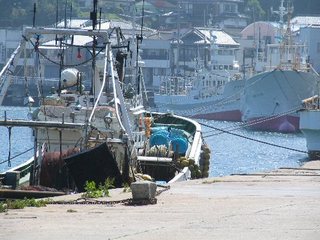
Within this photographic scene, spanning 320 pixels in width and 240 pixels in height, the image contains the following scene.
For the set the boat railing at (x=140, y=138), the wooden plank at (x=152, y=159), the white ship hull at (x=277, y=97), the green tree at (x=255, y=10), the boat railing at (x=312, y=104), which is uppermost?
the green tree at (x=255, y=10)

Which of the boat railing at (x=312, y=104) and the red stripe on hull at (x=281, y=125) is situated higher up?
the boat railing at (x=312, y=104)

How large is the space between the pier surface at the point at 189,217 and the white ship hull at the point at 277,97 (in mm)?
67683

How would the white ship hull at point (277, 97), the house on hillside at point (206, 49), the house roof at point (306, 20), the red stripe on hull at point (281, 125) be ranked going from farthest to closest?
the house roof at point (306, 20)
the house on hillside at point (206, 49)
the red stripe on hull at point (281, 125)
the white ship hull at point (277, 97)

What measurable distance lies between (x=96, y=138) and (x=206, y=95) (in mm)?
96664

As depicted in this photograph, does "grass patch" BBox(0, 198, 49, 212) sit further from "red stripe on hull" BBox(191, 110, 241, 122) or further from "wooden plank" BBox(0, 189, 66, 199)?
"red stripe on hull" BBox(191, 110, 241, 122)

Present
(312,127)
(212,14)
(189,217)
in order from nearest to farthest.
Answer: (189,217) < (312,127) < (212,14)

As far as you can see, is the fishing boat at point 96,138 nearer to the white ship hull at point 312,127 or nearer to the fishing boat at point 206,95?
the white ship hull at point 312,127

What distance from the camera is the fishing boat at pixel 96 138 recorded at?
27469mm

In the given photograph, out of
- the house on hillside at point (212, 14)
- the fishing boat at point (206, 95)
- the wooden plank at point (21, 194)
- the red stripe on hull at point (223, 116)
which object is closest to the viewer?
the wooden plank at point (21, 194)

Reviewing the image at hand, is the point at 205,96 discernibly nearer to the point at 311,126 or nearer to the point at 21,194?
the point at 311,126

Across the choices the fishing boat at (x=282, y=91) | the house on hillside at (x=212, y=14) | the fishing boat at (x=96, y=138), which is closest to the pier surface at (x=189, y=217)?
the fishing boat at (x=96, y=138)

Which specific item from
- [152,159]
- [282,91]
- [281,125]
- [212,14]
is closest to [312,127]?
[281,125]

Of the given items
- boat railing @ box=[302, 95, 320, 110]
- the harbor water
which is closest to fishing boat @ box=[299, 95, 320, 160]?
the harbor water

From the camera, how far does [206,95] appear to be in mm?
125938
